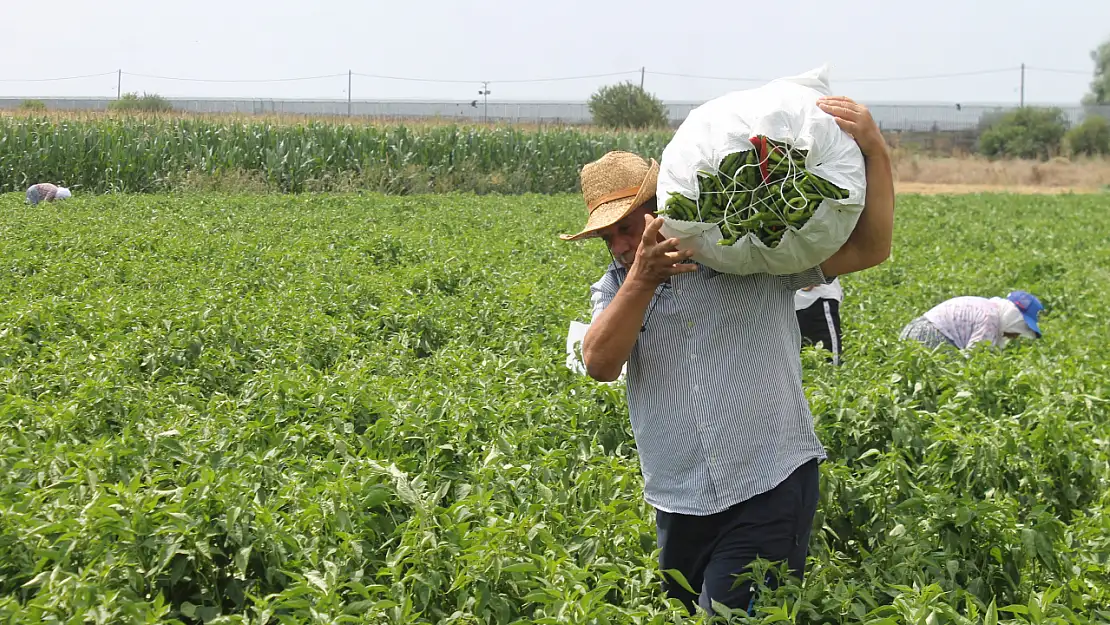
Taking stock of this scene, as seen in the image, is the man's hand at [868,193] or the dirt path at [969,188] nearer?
the man's hand at [868,193]

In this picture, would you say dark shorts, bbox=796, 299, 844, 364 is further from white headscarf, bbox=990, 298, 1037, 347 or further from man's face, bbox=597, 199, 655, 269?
man's face, bbox=597, 199, 655, 269

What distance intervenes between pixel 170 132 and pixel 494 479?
955 inches

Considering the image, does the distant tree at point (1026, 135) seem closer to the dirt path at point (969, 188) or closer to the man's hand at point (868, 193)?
the dirt path at point (969, 188)

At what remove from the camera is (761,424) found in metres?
2.91

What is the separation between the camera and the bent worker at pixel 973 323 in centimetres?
691

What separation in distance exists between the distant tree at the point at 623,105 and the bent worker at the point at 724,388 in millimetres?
59931

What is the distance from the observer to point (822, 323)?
630 cm

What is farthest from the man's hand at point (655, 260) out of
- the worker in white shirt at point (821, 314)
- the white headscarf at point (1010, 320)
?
the white headscarf at point (1010, 320)

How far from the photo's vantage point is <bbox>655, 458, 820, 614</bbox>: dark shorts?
2891 mm

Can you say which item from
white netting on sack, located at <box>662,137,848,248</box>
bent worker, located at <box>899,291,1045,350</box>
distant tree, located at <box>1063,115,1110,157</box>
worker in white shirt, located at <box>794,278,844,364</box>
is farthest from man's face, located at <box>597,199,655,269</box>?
distant tree, located at <box>1063,115,1110,157</box>

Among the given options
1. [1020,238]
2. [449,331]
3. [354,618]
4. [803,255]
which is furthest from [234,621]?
[1020,238]

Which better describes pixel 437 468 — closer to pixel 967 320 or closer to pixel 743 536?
pixel 743 536

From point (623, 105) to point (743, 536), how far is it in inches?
2431

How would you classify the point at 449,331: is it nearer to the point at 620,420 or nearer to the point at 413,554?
the point at 620,420
